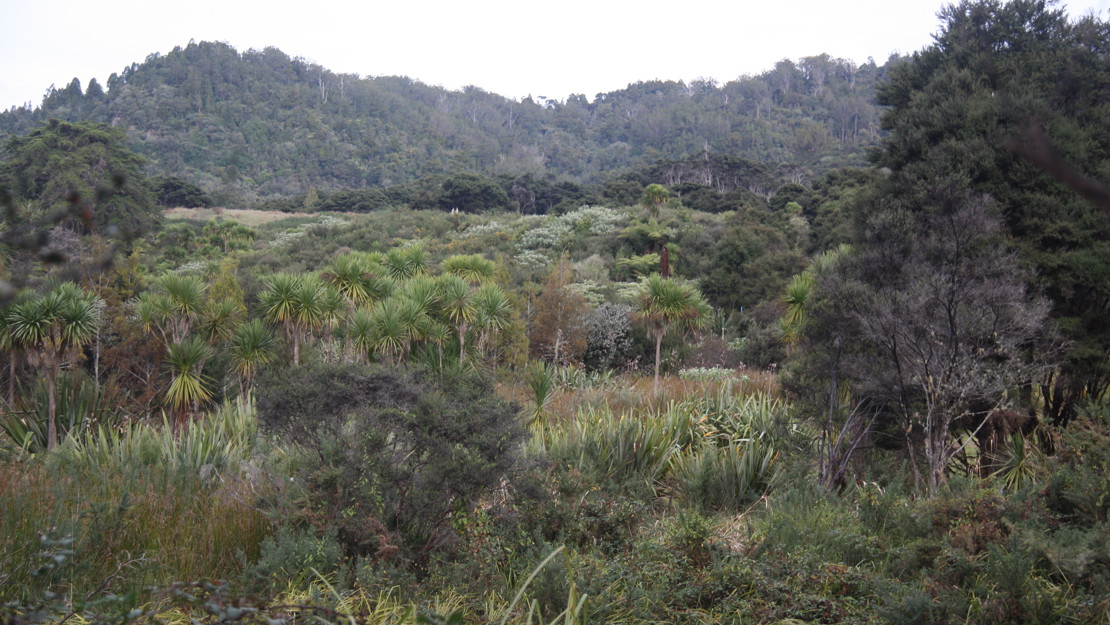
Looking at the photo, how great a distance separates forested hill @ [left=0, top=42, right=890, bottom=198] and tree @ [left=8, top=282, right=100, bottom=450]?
242 ft

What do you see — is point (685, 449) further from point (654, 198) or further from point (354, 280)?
point (654, 198)

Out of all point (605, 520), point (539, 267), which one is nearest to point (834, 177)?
point (539, 267)

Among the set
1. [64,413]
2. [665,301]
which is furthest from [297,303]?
[665,301]

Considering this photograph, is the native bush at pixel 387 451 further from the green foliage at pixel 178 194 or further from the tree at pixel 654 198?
the green foliage at pixel 178 194

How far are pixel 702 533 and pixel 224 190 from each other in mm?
84424

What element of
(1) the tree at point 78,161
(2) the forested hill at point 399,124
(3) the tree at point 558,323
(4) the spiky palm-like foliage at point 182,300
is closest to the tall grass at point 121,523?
(4) the spiky palm-like foliage at point 182,300

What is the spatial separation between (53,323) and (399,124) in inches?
4396

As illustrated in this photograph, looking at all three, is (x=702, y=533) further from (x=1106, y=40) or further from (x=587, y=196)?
(x=587, y=196)

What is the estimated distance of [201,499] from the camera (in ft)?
19.7

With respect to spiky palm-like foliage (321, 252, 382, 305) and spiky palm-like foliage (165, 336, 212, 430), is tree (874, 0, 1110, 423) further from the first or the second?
spiky palm-like foliage (321, 252, 382, 305)

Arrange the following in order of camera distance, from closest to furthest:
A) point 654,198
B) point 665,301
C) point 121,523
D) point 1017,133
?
1. point 121,523
2. point 1017,133
3. point 665,301
4. point 654,198

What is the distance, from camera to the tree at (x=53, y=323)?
12.6 m

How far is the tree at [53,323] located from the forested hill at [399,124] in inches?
2901

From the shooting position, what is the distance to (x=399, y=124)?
119 meters
